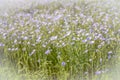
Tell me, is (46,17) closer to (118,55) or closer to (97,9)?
(97,9)

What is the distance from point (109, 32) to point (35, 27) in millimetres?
937

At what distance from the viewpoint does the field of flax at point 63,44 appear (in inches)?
104

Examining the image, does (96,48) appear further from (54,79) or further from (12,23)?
(12,23)

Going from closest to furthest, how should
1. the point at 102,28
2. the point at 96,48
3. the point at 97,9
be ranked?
the point at 96,48
the point at 102,28
the point at 97,9

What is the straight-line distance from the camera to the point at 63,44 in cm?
286

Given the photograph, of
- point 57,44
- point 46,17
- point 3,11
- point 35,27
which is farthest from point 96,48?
point 3,11

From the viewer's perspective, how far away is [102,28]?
311 cm

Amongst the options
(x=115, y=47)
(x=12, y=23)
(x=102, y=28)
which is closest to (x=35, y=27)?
(x=12, y=23)

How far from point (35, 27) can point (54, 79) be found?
3.16ft

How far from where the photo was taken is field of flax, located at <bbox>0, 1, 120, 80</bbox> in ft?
8.67

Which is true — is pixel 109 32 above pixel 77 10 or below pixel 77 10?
below

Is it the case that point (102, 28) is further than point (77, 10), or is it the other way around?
point (77, 10)

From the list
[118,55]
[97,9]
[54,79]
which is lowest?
[54,79]

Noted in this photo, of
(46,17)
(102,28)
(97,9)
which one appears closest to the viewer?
(102,28)
